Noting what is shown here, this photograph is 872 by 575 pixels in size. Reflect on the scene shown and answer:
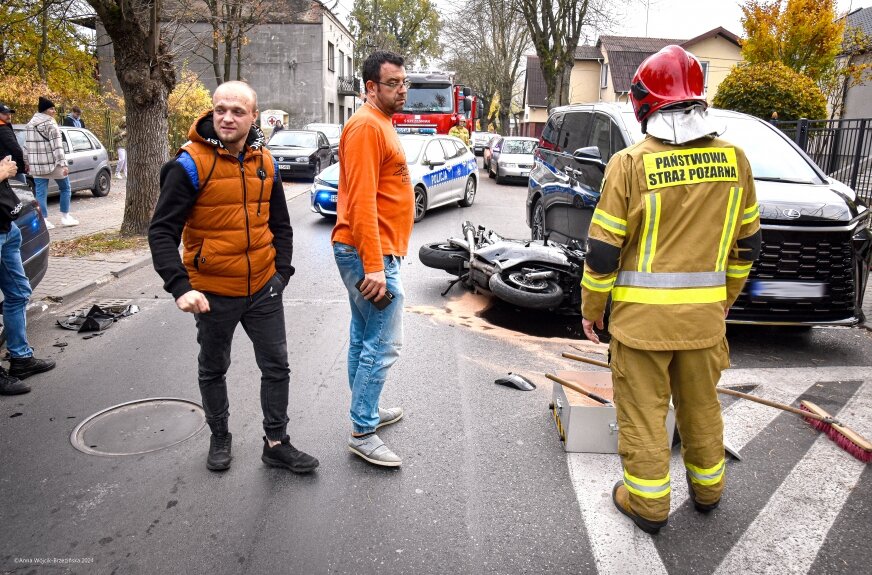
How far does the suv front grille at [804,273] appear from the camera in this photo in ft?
16.7

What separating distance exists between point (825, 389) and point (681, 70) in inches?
126

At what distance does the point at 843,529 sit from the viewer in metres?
2.97

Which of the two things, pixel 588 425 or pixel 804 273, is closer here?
pixel 588 425

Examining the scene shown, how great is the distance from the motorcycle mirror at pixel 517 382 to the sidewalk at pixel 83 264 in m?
4.82

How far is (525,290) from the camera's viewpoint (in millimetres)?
6035

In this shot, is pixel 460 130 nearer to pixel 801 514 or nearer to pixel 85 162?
pixel 85 162

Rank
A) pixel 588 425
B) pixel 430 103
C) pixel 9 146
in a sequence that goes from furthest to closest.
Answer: pixel 430 103 → pixel 9 146 → pixel 588 425

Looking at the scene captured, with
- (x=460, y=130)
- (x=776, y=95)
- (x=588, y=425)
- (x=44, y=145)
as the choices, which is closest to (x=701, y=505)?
(x=588, y=425)

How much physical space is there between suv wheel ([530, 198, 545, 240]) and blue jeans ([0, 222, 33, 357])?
5.83 metres

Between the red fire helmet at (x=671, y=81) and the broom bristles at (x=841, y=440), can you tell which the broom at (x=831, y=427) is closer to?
the broom bristles at (x=841, y=440)

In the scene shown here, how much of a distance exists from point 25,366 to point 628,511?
14.3 ft

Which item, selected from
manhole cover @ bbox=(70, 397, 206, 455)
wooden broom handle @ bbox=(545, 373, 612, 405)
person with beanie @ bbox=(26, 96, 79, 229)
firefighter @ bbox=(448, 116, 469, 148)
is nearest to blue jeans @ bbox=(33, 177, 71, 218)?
person with beanie @ bbox=(26, 96, 79, 229)

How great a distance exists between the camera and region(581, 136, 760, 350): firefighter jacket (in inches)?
104

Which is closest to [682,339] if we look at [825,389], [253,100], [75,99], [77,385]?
[253,100]
